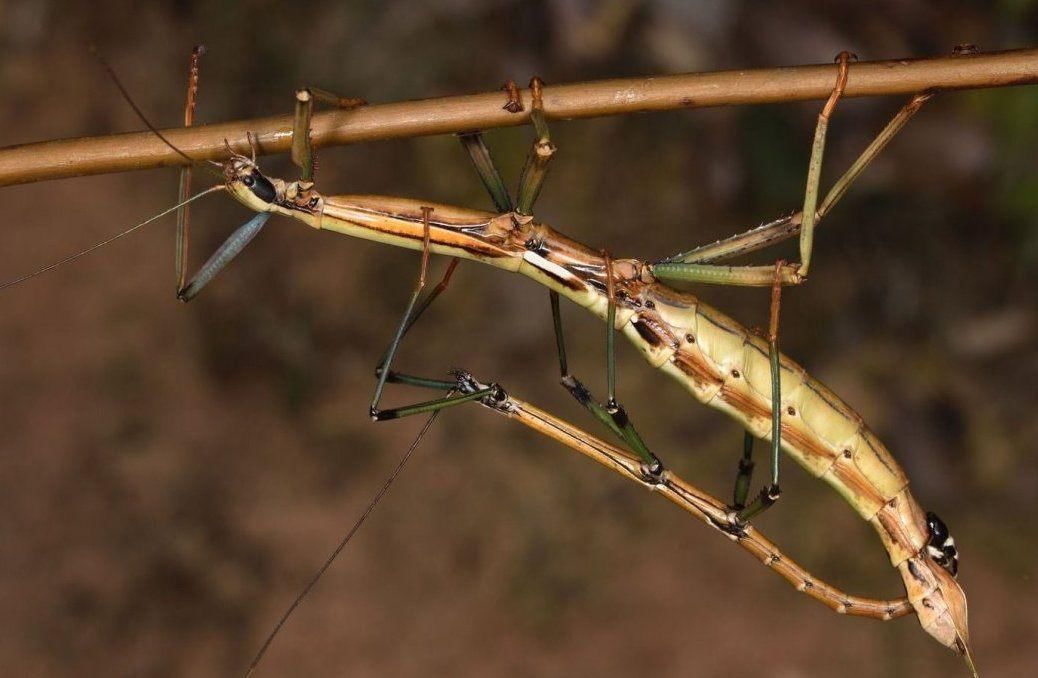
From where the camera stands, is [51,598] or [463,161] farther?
[463,161]

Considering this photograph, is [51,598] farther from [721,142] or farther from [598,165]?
[721,142]

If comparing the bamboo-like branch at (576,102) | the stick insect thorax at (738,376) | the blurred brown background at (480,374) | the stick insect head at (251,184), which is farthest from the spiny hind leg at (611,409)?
the blurred brown background at (480,374)

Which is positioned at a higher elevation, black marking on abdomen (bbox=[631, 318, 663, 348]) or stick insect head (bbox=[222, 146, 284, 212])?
black marking on abdomen (bbox=[631, 318, 663, 348])

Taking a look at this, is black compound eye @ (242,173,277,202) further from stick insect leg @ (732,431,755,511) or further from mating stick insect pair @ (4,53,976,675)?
stick insect leg @ (732,431,755,511)

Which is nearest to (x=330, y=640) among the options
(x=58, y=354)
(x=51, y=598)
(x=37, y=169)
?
(x=51, y=598)

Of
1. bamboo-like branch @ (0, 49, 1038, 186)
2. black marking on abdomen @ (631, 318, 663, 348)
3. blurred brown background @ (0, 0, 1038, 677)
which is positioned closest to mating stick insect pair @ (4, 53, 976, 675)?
black marking on abdomen @ (631, 318, 663, 348)

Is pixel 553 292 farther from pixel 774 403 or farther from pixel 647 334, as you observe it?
pixel 774 403

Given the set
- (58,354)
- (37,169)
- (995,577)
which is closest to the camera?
(37,169)
